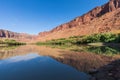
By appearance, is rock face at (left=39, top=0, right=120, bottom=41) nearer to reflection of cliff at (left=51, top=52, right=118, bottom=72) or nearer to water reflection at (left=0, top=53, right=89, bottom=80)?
reflection of cliff at (left=51, top=52, right=118, bottom=72)

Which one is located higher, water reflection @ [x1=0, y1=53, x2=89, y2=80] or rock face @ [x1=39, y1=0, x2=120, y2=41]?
rock face @ [x1=39, y1=0, x2=120, y2=41]

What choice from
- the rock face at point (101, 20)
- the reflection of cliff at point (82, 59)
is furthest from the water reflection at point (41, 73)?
the rock face at point (101, 20)

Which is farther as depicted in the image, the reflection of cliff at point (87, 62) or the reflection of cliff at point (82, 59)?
the reflection of cliff at point (82, 59)

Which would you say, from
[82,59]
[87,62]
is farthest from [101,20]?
[87,62]

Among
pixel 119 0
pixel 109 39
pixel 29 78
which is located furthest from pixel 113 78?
pixel 119 0

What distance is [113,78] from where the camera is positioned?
1149 centimetres

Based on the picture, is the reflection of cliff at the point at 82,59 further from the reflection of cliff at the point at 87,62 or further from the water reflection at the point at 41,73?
the water reflection at the point at 41,73

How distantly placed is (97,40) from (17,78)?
208 ft

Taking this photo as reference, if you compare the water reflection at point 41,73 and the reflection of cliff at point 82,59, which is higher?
the reflection of cliff at point 82,59

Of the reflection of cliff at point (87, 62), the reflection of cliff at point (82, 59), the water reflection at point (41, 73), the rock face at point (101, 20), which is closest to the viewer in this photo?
the water reflection at point (41, 73)

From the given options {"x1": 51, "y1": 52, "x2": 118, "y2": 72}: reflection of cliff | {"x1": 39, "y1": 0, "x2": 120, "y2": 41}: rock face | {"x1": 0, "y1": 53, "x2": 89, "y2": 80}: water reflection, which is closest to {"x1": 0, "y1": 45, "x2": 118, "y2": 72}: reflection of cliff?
{"x1": 51, "y1": 52, "x2": 118, "y2": 72}: reflection of cliff

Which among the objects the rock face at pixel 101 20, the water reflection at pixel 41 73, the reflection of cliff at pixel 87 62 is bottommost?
the water reflection at pixel 41 73

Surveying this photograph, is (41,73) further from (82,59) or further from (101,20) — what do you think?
(101,20)

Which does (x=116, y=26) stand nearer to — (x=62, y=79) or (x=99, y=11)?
(x=99, y=11)
